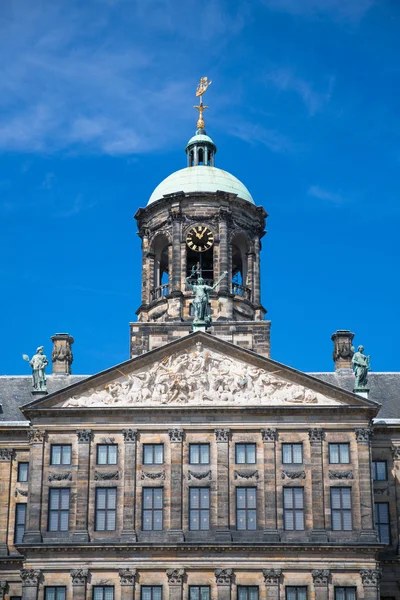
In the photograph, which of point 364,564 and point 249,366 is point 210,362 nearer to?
point 249,366

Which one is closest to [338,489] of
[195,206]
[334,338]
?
[334,338]

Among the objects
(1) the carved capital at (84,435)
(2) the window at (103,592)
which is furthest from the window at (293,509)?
(1) the carved capital at (84,435)

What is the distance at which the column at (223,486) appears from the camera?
50.4 meters

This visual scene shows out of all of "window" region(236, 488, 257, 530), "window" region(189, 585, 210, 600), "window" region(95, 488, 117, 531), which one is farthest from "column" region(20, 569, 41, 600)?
"window" region(236, 488, 257, 530)

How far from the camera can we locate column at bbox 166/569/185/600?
162 feet

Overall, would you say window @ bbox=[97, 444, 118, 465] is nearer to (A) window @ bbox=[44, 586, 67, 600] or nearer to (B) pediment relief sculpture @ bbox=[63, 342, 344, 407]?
(B) pediment relief sculpture @ bbox=[63, 342, 344, 407]

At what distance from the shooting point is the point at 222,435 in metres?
51.8

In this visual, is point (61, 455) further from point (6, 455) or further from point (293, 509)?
point (293, 509)

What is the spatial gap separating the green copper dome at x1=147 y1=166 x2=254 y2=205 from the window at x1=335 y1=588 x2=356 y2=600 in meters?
21.2

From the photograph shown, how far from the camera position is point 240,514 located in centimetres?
5091

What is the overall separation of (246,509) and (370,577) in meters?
5.96

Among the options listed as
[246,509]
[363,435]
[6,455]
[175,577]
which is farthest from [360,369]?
[6,455]

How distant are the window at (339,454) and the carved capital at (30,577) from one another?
13534 mm

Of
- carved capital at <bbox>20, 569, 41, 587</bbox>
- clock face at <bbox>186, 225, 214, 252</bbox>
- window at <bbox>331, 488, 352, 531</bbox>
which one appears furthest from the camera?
clock face at <bbox>186, 225, 214, 252</bbox>
